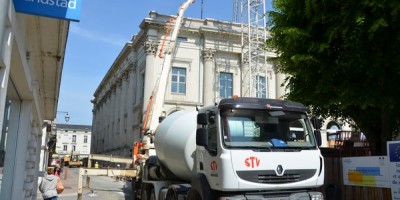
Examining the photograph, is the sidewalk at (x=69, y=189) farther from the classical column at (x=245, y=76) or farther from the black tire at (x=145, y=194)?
the classical column at (x=245, y=76)

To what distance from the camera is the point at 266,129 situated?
8.14 m

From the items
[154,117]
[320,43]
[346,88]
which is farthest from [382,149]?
[154,117]

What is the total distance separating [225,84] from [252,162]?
34.5m

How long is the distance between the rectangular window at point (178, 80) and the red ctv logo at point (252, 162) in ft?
106

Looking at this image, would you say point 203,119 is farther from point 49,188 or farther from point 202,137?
point 49,188

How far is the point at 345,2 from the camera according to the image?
10445mm

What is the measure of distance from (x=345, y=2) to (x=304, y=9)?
165 centimetres

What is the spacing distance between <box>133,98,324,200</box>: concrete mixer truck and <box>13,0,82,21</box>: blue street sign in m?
4.32

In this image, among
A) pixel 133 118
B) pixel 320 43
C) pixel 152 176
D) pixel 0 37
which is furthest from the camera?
pixel 133 118

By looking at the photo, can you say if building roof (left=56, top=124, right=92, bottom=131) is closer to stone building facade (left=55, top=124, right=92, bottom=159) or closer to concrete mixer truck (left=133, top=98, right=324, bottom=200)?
stone building facade (left=55, top=124, right=92, bottom=159)

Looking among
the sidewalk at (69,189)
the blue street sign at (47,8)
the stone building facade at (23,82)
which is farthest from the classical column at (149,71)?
the blue street sign at (47,8)

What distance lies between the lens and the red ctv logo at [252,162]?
7629 millimetres

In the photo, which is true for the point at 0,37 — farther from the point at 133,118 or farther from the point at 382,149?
the point at 133,118

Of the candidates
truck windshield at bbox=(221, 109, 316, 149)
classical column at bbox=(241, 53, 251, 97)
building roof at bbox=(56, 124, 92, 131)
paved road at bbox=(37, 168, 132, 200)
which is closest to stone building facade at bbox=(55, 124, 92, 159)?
building roof at bbox=(56, 124, 92, 131)
